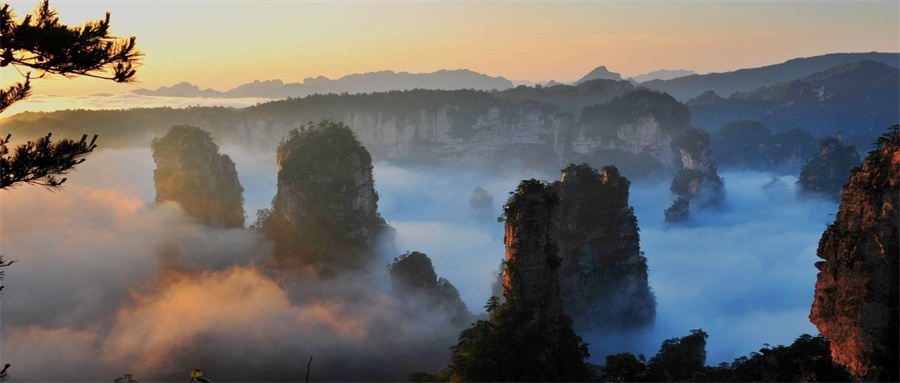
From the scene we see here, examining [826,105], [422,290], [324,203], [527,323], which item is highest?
[826,105]

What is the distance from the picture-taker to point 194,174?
64.4m


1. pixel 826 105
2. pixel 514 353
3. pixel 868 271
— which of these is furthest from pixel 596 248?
pixel 826 105

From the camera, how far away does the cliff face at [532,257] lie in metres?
33.9

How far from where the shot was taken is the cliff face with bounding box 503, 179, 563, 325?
111 ft

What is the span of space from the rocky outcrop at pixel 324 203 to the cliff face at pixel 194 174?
10.1 m

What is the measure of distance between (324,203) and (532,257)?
94.0 ft

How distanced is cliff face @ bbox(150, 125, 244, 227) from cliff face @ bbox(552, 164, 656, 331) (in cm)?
3737

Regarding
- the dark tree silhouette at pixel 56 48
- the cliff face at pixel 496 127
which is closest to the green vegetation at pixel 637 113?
the cliff face at pixel 496 127

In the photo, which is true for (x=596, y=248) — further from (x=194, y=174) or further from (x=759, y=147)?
(x=759, y=147)

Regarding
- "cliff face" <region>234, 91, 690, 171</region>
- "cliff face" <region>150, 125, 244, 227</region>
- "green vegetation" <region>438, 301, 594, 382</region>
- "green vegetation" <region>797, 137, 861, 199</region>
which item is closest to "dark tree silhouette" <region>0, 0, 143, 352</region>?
"green vegetation" <region>438, 301, 594, 382</region>

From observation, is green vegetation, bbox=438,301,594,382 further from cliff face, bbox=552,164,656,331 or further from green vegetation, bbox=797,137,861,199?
green vegetation, bbox=797,137,861,199

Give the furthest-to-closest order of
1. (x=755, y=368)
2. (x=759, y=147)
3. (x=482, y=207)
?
(x=759, y=147) → (x=482, y=207) → (x=755, y=368)

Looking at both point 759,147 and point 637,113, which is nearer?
point 637,113

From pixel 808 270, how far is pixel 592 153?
55497 mm
